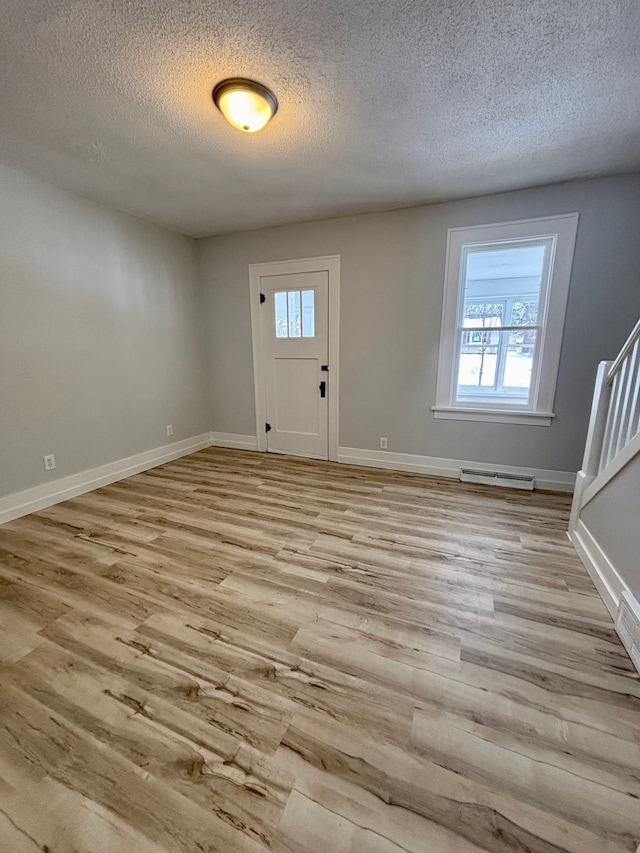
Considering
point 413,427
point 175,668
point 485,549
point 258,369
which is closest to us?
point 175,668

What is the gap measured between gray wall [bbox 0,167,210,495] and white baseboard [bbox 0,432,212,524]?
0.23ft

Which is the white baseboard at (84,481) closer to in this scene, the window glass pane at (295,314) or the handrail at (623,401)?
the window glass pane at (295,314)

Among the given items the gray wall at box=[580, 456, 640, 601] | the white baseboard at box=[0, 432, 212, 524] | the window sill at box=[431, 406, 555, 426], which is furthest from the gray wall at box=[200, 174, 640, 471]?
the gray wall at box=[580, 456, 640, 601]

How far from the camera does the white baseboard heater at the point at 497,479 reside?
309cm

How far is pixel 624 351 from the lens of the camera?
189 centimetres

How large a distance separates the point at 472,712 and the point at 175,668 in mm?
1153

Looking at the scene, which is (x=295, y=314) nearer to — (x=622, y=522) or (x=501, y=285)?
(x=501, y=285)

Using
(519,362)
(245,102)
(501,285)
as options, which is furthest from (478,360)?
(245,102)

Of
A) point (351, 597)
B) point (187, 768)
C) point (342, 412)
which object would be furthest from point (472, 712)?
point (342, 412)

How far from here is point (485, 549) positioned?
2.19m

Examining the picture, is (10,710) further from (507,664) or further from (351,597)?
(507,664)

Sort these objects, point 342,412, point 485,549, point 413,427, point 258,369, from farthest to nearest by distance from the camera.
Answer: point 258,369 < point 342,412 < point 413,427 < point 485,549

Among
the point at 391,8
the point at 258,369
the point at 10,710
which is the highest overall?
the point at 391,8

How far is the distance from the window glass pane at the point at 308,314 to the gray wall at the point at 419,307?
0.35 metres
